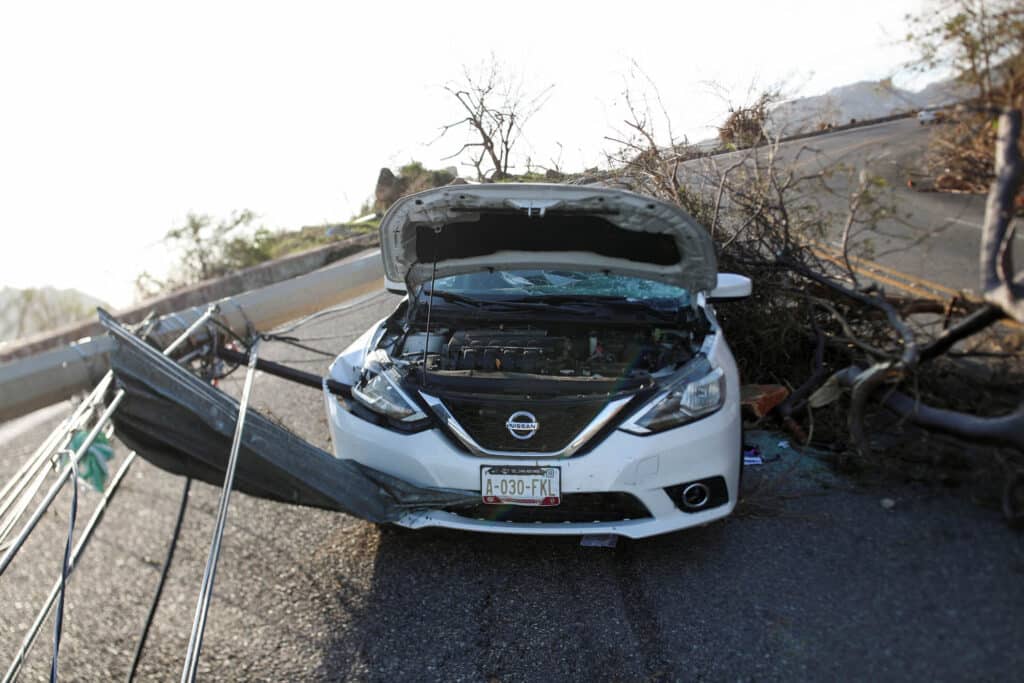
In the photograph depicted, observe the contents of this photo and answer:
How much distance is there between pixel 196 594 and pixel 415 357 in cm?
164

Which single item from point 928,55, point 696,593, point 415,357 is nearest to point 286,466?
point 415,357

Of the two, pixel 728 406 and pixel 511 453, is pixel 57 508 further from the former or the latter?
pixel 728 406

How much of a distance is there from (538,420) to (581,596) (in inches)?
31.4

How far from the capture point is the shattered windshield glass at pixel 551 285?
4590mm

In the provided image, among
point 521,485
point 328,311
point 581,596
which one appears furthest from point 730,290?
point 328,311

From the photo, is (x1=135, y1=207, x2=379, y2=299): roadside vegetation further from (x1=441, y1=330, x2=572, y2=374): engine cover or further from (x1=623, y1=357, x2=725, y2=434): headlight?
(x1=623, y1=357, x2=725, y2=434): headlight

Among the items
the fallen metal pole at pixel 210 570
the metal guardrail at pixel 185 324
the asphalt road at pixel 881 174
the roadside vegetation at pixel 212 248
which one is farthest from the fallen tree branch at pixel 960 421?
the roadside vegetation at pixel 212 248

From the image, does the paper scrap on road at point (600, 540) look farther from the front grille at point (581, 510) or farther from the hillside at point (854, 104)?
the hillside at point (854, 104)

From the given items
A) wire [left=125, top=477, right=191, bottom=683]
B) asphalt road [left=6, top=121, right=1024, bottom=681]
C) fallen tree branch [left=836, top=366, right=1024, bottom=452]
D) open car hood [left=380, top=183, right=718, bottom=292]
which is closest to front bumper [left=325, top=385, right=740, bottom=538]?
asphalt road [left=6, top=121, right=1024, bottom=681]

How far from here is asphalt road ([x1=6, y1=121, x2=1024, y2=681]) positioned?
2861 mm

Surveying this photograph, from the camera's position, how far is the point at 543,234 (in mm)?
4449

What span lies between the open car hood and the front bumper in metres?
0.98

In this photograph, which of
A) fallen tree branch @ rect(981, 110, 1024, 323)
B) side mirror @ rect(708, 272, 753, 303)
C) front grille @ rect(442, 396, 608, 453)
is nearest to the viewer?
fallen tree branch @ rect(981, 110, 1024, 323)

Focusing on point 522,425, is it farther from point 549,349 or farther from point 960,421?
point 960,421
